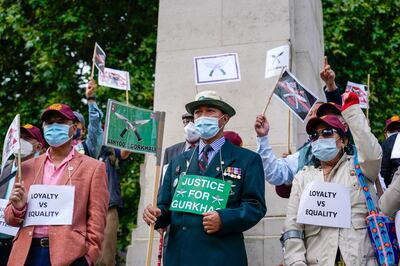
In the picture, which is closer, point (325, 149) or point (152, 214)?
point (152, 214)

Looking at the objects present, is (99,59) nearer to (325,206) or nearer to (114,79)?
(114,79)

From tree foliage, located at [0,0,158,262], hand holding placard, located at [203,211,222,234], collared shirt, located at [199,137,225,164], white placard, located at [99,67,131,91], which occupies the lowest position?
hand holding placard, located at [203,211,222,234]

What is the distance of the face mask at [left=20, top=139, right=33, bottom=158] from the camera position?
7156 millimetres

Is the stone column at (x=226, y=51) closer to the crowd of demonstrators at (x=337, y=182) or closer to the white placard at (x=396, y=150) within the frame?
the white placard at (x=396, y=150)

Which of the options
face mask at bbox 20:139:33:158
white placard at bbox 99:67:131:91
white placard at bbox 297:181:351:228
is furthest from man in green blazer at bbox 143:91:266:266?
white placard at bbox 99:67:131:91

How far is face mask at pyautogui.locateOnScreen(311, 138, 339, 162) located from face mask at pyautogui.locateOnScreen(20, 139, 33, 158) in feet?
10.3

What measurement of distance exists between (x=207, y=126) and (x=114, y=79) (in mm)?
3150

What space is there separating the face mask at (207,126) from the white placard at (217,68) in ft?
5.79

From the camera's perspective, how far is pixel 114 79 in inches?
339

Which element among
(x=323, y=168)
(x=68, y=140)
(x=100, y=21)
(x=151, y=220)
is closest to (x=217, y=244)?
(x=151, y=220)

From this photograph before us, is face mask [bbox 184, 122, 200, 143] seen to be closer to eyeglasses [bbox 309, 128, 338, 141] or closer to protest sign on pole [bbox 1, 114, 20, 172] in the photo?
eyeglasses [bbox 309, 128, 338, 141]

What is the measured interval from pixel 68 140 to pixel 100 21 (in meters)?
9.11

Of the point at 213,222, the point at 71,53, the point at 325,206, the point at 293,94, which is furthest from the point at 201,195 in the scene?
the point at 71,53

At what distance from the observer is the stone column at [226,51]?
26.4 feet
